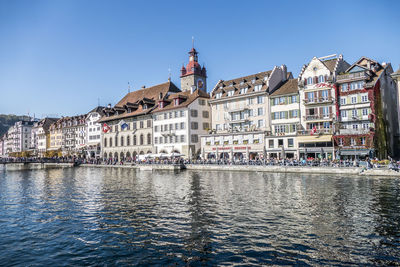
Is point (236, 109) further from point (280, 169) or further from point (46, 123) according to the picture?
point (46, 123)

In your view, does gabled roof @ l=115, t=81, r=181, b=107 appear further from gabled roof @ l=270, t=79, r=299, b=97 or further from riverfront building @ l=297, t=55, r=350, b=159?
riverfront building @ l=297, t=55, r=350, b=159

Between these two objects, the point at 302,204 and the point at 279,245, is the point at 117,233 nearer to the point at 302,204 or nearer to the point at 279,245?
the point at 279,245

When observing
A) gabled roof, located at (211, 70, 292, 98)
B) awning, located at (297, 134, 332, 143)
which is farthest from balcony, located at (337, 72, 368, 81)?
gabled roof, located at (211, 70, 292, 98)

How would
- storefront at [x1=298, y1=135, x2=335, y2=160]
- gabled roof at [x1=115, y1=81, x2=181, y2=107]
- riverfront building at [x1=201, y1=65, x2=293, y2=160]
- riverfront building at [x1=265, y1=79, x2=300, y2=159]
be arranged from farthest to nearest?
gabled roof at [x1=115, y1=81, x2=181, y2=107]
riverfront building at [x1=201, y1=65, x2=293, y2=160]
riverfront building at [x1=265, y1=79, x2=300, y2=159]
storefront at [x1=298, y1=135, x2=335, y2=160]

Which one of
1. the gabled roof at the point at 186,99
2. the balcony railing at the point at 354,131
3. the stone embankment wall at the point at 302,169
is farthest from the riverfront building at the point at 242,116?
the balcony railing at the point at 354,131

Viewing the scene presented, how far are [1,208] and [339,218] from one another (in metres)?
23.1

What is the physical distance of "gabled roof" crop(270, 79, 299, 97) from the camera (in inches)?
2280

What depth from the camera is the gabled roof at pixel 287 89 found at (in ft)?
190

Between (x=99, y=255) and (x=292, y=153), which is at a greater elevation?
(x=292, y=153)

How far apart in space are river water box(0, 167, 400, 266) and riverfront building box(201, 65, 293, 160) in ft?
111

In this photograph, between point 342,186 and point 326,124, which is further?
point 326,124

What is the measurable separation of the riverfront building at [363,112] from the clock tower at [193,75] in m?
47.4

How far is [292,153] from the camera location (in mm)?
56031

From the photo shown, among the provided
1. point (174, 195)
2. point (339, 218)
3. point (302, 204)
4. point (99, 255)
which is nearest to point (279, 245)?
point (339, 218)
